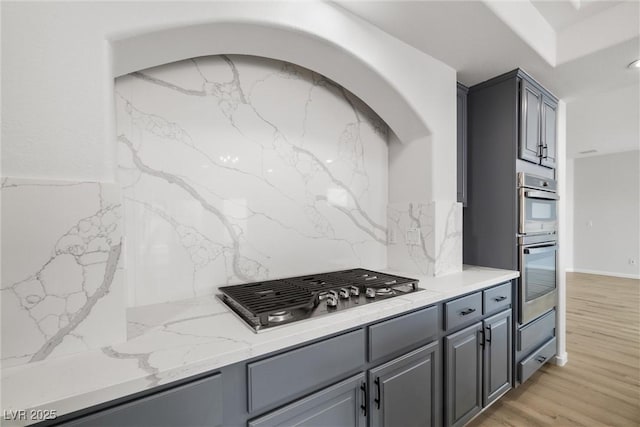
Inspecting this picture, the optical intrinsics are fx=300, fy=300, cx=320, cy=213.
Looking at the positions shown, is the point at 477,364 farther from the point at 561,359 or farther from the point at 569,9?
the point at 569,9

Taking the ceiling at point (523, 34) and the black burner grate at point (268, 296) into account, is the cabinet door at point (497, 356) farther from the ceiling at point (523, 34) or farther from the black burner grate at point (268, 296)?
the ceiling at point (523, 34)

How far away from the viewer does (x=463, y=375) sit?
1744 mm

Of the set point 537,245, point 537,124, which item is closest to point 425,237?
point 537,245

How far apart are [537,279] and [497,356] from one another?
30.6 inches

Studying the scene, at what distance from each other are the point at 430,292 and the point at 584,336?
2.97 m

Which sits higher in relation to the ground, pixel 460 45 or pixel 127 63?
pixel 460 45

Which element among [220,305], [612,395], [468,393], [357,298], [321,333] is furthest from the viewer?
[612,395]

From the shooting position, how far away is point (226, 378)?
938 mm

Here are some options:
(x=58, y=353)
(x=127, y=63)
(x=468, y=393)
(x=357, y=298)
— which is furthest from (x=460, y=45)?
(x=58, y=353)

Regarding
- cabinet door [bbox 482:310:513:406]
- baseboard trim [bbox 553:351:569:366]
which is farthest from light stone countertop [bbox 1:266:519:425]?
baseboard trim [bbox 553:351:569:366]

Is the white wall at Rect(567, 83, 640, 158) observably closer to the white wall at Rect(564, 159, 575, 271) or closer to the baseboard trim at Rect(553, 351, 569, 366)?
the white wall at Rect(564, 159, 575, 271)

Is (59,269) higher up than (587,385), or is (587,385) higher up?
(59,269)

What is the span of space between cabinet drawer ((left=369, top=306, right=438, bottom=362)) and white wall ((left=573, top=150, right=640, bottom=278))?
23.9 ft

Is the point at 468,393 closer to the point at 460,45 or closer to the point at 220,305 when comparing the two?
the point at 220,305
